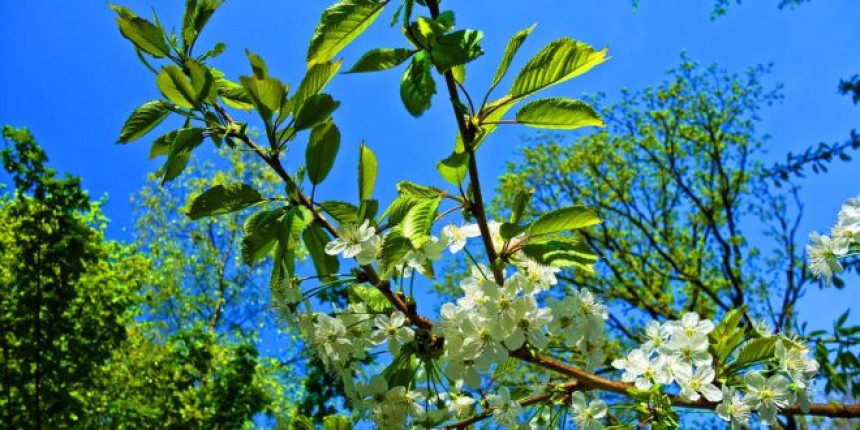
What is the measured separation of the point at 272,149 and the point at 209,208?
0.59 ft

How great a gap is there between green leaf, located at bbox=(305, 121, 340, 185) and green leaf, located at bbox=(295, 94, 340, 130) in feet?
0.05

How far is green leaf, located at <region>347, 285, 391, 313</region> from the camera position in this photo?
1545 millimetres

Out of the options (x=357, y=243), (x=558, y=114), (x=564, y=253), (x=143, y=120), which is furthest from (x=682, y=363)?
(x=143, y=120)

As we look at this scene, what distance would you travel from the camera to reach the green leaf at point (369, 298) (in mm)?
1545

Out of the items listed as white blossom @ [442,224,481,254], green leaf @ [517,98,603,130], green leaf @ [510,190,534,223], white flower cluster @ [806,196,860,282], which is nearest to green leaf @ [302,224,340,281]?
white blossom @ [442,224,481,254]

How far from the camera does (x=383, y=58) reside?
43.3 inches

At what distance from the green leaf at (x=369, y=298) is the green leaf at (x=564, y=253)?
1.27 feet

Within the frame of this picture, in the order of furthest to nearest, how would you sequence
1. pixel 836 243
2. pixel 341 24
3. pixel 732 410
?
1. pixel 836 243
2. pixel 732 410
3. pixel 341 24

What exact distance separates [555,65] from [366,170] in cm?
44

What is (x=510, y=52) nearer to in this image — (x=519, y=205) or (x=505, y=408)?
(x=519, y=205)

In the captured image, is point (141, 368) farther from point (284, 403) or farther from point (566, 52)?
point (566, 52)

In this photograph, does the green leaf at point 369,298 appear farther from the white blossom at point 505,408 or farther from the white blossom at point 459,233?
the white blossom at point 505,408

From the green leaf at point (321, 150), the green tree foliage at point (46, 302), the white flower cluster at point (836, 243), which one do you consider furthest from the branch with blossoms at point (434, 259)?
the green tree foliage at point (46, 302)

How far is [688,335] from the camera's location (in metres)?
1.45
